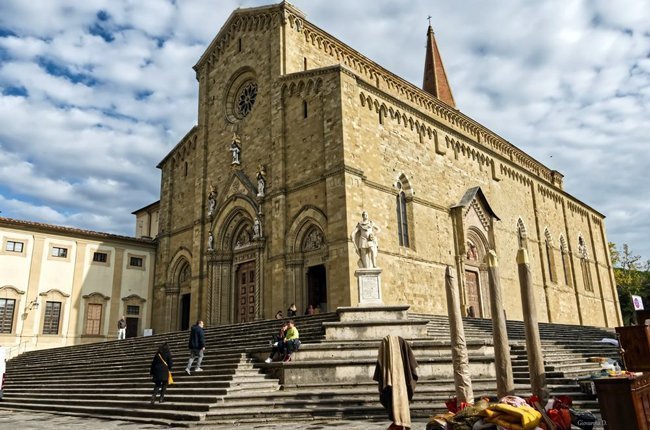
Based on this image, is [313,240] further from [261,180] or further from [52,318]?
[52,318]

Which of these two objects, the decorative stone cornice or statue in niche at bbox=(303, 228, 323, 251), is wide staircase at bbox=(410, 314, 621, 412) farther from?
the decorative stone cornice

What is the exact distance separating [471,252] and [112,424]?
2033 centimetres

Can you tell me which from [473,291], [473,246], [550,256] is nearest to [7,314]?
[473,291]

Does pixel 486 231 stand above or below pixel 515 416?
above

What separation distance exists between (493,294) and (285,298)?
12689 mm

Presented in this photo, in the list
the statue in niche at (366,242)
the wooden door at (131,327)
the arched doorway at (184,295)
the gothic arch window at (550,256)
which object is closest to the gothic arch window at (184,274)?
the arched doorway at (184,295)

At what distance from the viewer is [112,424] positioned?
11.5 meters

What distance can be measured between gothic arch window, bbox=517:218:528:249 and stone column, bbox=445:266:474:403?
23579 millimetres

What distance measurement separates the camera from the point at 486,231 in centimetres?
2839

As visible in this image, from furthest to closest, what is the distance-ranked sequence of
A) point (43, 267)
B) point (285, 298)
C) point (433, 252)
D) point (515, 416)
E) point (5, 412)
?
point (43, 267) → point (433, 252) → point (285, 298) → point (5, 412) → point (515, 416)

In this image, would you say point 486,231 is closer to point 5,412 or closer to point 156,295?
point 156,295

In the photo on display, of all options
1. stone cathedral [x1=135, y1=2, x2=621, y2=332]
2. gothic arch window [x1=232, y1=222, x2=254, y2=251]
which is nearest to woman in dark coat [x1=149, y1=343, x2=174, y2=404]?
stone cathedral [x1=135, y1=2, x2=621, y2=332]

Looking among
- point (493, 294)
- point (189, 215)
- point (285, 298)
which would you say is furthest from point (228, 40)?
point (493, 294)

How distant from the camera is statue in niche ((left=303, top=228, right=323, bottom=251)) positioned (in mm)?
21125
